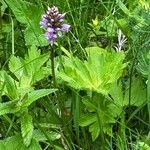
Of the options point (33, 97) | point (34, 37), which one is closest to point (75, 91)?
point (33, 97)

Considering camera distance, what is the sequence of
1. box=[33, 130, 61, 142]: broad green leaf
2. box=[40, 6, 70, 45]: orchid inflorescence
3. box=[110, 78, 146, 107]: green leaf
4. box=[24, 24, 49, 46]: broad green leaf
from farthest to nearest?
1. box=[24, 24, 49, 46]: broad green leaf
2. box=[110, 78, 146, 107]: green leaf
3. box=[33, 130, 61, 142]: broad green leaf
4. box=[40, 6, 70, 45]: orchid inflorescence

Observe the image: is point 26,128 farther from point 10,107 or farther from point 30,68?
point 30,68

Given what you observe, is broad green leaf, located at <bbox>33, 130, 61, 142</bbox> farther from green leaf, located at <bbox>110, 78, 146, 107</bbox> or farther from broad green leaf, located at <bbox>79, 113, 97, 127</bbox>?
green leaf, located at <bbox>110, 78, 146, 107</bbox>

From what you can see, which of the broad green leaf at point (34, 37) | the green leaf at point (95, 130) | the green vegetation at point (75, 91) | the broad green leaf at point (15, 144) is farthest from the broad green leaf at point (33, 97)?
the broad green leaf at point (34, 37)

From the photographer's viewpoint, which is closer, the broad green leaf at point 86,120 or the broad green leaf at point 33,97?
the broad green leaf at point 33,97

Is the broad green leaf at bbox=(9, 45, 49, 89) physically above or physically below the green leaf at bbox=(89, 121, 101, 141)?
above

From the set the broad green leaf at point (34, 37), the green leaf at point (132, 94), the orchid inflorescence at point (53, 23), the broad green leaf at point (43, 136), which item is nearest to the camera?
the orchid inflorescence at point (53, 23)

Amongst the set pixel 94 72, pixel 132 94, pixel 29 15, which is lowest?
pixel 132 94

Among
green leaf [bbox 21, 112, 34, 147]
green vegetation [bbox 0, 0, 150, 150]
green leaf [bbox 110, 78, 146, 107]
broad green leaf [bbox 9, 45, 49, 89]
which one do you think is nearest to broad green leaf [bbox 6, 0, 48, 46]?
green vegetation [bbox 0, 0, 150, 150]

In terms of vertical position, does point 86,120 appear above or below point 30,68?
below

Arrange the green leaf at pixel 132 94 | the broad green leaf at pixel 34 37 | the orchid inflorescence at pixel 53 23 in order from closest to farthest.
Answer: the orchid inflorescence at pixel 53 23, the green leaf at pixel 132 94, the broad green leaf at pixel 34 37

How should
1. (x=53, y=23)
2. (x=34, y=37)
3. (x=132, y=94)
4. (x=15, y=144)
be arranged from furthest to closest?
(x=34, y=37) < (x=132, y=94) < (x=15, y=144) < (x=53, y=23)

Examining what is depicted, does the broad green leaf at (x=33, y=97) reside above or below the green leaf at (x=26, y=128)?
above

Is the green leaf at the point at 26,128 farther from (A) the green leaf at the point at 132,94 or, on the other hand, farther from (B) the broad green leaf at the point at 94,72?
(A) the green leaf at the point at 132,94
